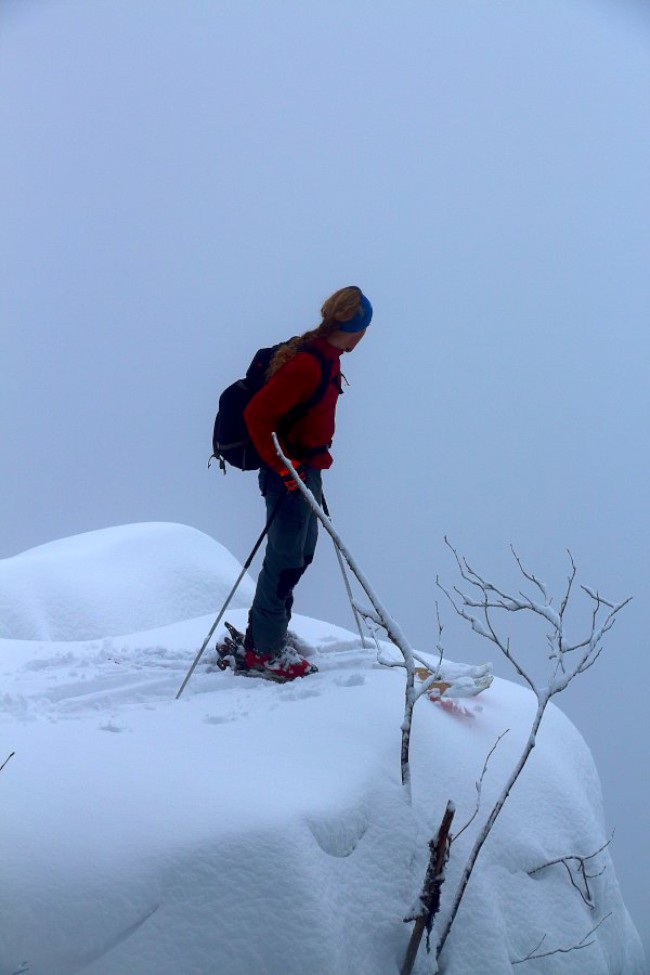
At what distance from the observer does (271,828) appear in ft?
7.70

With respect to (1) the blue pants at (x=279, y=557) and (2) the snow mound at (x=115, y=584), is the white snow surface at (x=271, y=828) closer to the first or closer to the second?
(1) the blue pants at (x=279, y=557)

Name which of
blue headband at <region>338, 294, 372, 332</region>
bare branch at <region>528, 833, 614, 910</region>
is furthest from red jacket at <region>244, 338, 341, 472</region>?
bare branch at <region>528, 833, 614, 910</region>

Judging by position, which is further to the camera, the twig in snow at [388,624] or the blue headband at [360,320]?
the blue headband at [360,320]

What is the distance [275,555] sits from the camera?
379 cm

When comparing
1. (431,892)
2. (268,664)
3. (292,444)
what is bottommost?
(431,892)

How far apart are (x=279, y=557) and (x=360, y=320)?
120cm

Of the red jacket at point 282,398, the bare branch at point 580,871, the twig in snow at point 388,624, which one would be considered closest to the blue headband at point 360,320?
the red jacket at point 282,398

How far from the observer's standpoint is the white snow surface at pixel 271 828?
2180 millimetres

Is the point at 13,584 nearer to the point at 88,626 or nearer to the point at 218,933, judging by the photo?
the point at 88,626

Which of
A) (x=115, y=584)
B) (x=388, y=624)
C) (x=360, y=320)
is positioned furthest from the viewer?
(x=115, y=584)

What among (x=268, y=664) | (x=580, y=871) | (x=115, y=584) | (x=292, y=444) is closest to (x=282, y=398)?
(x=292, y=444)

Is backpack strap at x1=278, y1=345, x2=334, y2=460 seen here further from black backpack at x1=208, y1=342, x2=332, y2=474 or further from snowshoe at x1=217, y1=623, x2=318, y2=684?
snowshoe at x1=217, y1=623, x2=318, y2=684

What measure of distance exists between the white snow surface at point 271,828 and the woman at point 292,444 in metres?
0.28

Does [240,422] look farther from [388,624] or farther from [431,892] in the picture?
[431,892]
